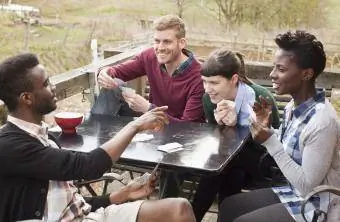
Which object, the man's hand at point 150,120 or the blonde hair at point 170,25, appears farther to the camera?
the blonde hair at point 170,25

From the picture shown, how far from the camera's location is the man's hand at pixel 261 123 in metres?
2.16

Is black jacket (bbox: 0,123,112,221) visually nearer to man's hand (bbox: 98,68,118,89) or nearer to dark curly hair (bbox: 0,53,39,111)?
dark curly hair (bbox: 0,53,39,111)

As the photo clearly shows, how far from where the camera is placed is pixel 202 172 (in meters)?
2.14

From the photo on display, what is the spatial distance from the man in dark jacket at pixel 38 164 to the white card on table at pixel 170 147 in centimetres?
42

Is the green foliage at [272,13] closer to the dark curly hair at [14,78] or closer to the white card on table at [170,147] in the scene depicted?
the white card on table at [170,147]

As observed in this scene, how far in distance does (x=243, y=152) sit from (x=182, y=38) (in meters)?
0.93

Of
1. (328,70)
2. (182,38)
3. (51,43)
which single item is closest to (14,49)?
(51,43)

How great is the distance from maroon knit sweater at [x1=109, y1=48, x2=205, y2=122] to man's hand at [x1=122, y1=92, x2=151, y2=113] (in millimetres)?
177

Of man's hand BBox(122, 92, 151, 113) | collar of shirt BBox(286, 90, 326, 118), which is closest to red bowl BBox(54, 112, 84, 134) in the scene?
man's hand BBox(122, 92, 151, 113)

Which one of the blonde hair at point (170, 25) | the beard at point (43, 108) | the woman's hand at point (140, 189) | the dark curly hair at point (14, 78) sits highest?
the blonde hair at point (170, 25)

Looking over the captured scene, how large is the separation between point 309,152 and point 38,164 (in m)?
1.13

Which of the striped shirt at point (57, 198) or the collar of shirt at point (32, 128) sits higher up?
the collar of shirt at point (32, 128)

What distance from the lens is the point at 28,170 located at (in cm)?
173

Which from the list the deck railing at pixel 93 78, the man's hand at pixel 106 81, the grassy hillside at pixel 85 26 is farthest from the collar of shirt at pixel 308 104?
the grassy hillside at pixel 85 26
